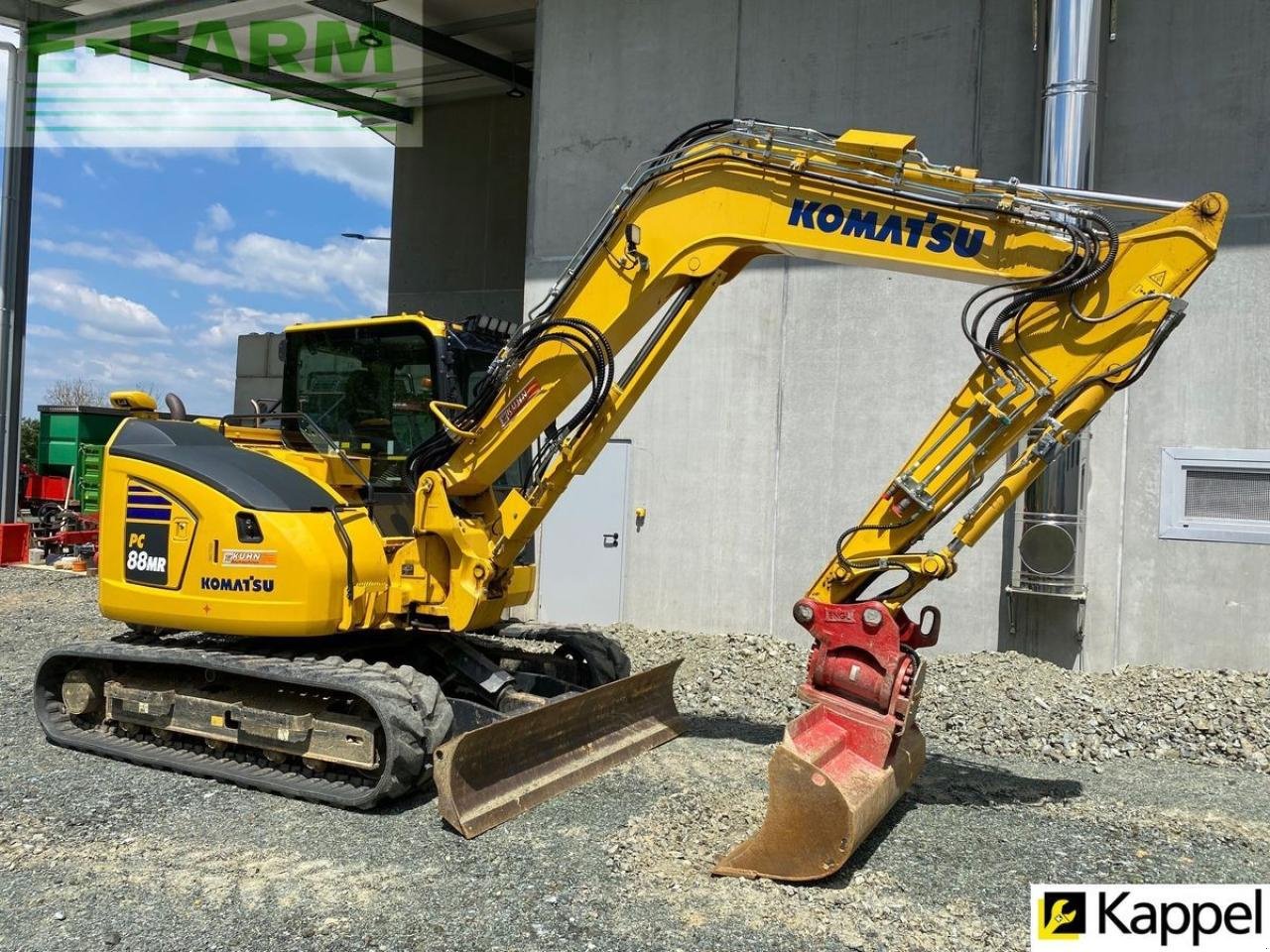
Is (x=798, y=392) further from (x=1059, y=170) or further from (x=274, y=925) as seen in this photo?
(x=274, y=925)

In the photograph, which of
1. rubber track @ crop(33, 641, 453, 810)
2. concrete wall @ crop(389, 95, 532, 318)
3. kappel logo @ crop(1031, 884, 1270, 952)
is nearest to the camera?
kappel logo @ crop(1031, 884, 1270, 952)

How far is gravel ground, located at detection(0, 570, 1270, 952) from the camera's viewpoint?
3877mm

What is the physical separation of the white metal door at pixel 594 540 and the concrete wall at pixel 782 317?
166 millimetres

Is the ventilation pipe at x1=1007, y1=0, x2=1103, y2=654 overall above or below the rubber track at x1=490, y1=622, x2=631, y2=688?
above

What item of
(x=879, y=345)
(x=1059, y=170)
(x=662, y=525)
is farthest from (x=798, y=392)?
(x=1059, y=170)

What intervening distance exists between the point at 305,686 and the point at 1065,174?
21.4ft

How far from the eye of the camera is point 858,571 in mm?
4922

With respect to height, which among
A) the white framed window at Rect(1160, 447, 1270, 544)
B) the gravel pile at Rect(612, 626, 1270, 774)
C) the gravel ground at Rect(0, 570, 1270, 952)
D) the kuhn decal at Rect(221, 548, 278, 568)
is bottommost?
the gravel ground at Rect(0, 570, 1270, 952)

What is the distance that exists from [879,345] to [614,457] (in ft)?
9.06

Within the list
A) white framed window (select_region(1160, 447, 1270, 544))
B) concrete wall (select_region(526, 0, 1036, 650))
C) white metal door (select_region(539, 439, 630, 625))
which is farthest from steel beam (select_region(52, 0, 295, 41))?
white framed window (select_region(1160, 447, 1270, 544))

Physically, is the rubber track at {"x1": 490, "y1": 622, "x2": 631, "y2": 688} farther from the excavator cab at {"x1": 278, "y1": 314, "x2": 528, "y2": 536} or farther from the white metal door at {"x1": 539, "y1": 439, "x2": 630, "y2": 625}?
the white metal door at {"x1": 539, "y1": 439, "x2": 630, "y2": 625}

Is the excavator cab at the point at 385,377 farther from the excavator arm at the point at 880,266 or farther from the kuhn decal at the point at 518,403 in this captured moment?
the excavator arm at the point at 880,266

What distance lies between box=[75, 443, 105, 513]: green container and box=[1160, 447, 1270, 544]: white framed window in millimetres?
14950

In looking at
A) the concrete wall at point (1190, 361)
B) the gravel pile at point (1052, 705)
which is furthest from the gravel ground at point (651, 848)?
the concrete wall at point (1190, 361)
